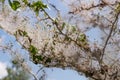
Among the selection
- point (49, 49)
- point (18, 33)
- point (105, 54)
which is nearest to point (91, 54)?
point (105, 54)

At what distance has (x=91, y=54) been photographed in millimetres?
5926

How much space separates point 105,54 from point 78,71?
0.59m

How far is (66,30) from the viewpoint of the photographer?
5.82m

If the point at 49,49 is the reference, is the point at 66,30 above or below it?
above

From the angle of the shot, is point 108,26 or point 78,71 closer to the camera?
point 108,26

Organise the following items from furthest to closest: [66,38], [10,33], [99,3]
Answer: [10,33], [66,38], [99,3]

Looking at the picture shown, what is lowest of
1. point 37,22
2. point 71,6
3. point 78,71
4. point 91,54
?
point 78,71

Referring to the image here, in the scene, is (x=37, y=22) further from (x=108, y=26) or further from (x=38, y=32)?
(x=108, y=26)

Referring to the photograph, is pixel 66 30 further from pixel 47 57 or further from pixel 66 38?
pixel 47 57

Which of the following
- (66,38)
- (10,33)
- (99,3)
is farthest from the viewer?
(10,33)

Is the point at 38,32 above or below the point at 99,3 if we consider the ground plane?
below

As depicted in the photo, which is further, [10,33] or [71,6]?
[10,33]

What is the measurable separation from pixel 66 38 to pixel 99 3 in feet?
2.50

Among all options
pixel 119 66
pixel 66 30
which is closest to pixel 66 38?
pixel 66 30
